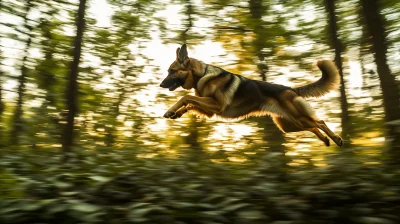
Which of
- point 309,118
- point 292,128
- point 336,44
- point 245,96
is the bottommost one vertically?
point 292,128

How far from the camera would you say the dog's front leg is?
392 cm

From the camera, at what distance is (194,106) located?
3.99 meters

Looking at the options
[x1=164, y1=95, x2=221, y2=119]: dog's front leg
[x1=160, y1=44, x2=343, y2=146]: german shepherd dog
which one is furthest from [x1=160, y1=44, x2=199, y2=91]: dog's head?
[x1=164, y1=95, x2=221, y2=119]: dog's front leg

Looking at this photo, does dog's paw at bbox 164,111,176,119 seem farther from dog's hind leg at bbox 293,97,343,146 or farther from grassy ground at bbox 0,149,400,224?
dog's hind leg at bbox 293,97,343,146

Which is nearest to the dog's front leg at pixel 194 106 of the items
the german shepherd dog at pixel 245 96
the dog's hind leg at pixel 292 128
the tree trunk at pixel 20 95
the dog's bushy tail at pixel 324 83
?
the german shepherd dog at pixel 245 96

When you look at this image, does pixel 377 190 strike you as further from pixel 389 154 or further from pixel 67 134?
pixel 67 134

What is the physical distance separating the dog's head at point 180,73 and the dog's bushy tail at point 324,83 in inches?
55.3

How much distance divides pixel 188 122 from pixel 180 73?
298 centimetres

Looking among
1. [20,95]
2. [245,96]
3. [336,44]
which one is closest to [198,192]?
[245,96]

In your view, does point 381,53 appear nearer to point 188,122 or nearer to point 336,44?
point 336,44

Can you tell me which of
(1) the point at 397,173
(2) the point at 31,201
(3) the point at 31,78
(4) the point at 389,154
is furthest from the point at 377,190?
(3) the point at 31,78

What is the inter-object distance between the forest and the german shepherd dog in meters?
0.61

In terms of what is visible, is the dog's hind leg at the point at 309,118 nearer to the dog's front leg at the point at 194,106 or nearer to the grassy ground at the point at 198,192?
the grassy ground at the point at 198,192

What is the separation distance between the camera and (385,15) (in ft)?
15.4
